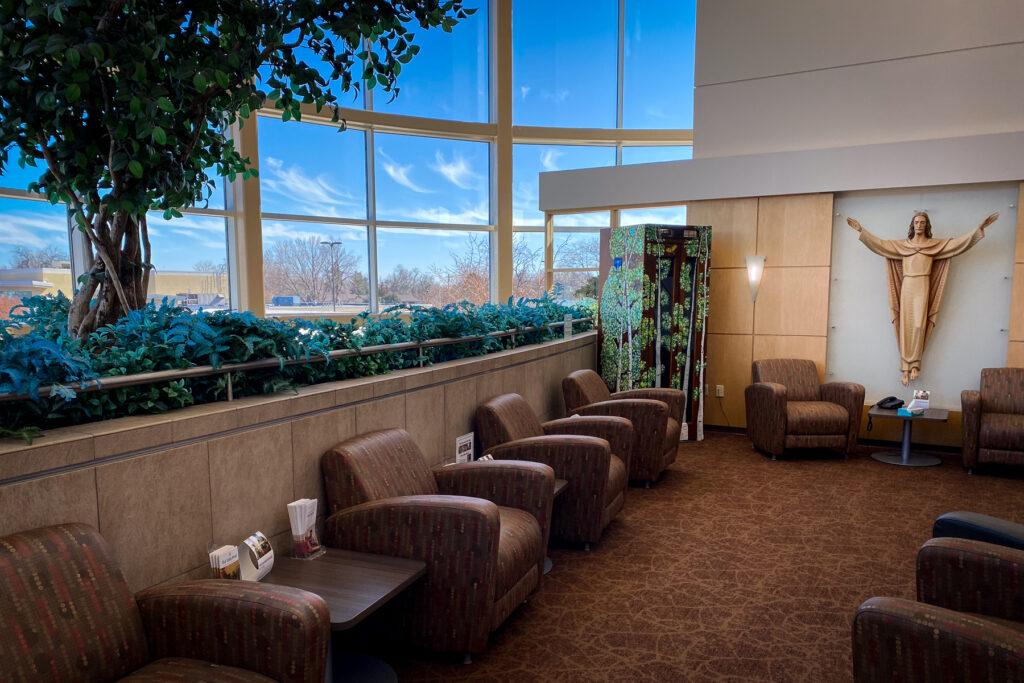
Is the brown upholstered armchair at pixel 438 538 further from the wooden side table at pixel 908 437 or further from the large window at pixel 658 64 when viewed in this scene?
Result: the large window at pixel 658 64

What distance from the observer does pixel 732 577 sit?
322cm

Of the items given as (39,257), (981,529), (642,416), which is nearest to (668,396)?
(642,416)

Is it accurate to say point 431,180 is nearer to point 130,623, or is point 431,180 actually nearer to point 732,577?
point 732,577

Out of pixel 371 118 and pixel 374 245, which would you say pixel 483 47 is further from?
pixel 374 245

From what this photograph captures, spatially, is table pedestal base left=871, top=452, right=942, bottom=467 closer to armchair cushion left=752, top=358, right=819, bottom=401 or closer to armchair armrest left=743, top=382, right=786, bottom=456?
armchair cushion left=752, top=358, right=819, bottom=401

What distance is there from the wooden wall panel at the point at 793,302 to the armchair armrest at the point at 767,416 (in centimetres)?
77

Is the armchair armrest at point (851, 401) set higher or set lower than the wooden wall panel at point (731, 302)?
lower

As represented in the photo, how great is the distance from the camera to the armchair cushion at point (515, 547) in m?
2.46

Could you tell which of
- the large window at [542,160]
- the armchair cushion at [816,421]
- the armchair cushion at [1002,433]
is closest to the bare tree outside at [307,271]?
the large window at [542,160]

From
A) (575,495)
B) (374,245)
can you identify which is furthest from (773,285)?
(374,245)

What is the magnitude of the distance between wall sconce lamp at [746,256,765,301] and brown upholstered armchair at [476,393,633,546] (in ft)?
9.80

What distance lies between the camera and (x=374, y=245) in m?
9.19

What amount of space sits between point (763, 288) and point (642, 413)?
8.67 ft

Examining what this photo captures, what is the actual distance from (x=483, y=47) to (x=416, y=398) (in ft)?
26.1
